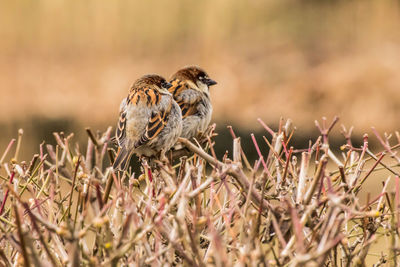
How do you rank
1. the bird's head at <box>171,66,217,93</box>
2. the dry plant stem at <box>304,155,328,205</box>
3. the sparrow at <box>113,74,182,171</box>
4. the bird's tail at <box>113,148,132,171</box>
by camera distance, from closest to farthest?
1. the dry plant stem at <box>304,155,328,205</box>
2. the bird's tail at <box>113,148,132,171</box>
3. the sparrow at <box>113,74,182,171</box>
4. the bird's head at <box>171,66,217,93</box>

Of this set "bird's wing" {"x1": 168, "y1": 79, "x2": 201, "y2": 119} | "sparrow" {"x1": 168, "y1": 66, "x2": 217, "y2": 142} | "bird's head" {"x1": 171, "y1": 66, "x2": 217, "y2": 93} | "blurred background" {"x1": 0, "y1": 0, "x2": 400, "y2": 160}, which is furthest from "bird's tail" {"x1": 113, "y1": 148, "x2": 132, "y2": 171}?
"blurred background" {"x1": 0, "y1": 0, "x2": 400, "y2": 160}

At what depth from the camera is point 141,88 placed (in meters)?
2.83

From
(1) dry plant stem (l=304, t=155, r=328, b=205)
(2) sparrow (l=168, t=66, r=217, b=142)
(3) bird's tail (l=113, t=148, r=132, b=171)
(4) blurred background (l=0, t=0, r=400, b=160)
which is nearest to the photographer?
(1) dry plant stem (l=304, t=155, r=328, b=205)

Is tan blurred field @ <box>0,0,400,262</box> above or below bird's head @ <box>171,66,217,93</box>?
below

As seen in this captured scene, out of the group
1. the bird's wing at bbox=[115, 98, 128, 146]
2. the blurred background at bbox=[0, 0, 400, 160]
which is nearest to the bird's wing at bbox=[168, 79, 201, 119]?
the bird's wing at bbox=[115, 98, 128, 146]

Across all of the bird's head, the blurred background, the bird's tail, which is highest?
the bird's head

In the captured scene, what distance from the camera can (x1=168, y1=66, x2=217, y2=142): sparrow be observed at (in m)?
3.15

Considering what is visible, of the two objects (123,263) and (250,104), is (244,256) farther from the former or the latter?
(250,104)

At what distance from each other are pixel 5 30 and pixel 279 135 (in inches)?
382

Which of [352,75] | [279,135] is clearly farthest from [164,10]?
[279,135]

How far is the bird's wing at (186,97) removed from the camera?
3188 millimetres

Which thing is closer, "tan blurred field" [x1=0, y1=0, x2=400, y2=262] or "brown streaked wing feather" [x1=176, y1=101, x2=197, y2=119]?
"brown streaked wing feather" [x1=176, y1=101, x2=197, y2=119]

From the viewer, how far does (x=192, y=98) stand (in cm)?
326

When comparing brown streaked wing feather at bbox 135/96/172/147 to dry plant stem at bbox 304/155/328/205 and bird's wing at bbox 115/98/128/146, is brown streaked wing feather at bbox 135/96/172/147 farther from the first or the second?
dry plant stem at bbox 304/155/328/205
